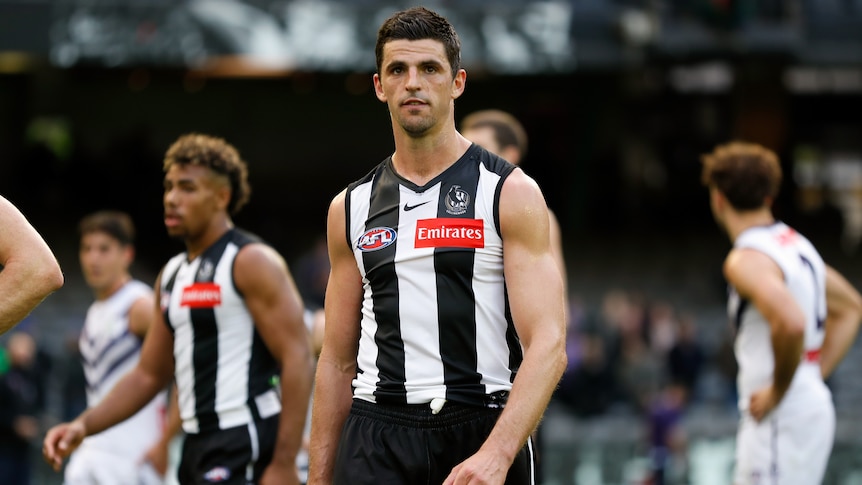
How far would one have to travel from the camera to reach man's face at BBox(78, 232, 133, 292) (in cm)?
808

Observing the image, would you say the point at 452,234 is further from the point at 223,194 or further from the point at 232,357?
the point at 223,194

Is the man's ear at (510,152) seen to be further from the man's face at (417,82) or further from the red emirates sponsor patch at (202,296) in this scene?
the man's face at (417,82)

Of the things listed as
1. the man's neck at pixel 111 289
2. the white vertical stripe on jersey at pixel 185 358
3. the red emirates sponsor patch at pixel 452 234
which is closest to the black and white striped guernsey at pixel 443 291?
the red emirates sponsor patch at pixel 452 234

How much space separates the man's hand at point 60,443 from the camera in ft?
19.7

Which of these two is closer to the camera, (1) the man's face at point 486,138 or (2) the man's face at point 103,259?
(1) the man's face at point 486,138

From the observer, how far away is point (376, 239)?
181 inches

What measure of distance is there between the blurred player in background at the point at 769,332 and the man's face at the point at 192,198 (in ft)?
8.64

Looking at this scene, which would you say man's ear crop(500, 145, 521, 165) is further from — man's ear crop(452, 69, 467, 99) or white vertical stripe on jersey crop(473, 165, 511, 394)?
white vertical stripe on jersey crop(473, 165, 511, 394)

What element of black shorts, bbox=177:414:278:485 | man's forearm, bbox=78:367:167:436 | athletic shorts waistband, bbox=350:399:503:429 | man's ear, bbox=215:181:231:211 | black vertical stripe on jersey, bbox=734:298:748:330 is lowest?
black shorts, bbox=177:414:278:485

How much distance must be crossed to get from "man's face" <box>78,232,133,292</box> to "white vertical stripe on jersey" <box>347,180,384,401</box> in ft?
12.3

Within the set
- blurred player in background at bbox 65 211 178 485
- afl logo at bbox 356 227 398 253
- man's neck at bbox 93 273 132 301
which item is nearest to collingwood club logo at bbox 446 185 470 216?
afl logo at bbox 356 227 398 253

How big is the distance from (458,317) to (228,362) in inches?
80.2

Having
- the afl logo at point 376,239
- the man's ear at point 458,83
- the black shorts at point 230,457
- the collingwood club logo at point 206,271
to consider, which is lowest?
the black shorts at point 230,457

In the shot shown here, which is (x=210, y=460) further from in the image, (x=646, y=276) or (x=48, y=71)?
(x=48, y=71)
